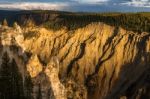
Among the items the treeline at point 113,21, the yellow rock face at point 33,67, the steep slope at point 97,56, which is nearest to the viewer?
the yellow rock face at point 33,67

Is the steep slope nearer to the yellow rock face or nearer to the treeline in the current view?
the treeline

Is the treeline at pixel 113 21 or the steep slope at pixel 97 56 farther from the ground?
the treeline at pixel 113 21

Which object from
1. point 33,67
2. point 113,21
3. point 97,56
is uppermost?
point 33,67

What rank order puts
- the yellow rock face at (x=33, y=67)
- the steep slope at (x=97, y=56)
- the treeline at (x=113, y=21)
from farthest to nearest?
the treeline at (x=113, y=21) → the steep slope at (x=97, y=56) → the yellow rock face at (x=33, y=67)

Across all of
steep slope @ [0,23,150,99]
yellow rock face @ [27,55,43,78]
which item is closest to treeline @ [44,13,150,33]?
steep slope @ [0,23,150,99]

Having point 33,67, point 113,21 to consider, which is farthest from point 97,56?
point 33,67

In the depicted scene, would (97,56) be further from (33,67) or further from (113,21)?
(33,67)

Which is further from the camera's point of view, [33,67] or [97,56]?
[97,56]

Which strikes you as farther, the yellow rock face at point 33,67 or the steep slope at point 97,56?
the steep slope at point 97,56

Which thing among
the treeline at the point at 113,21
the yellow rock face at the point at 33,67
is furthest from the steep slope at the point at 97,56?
the yellow rock face at the point at 33,67

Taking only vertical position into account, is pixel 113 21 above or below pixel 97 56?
above

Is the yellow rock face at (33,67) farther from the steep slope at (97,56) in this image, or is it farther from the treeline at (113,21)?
the treeline at (113,21)

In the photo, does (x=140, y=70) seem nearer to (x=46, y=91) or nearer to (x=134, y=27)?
(x=134, y=27)
